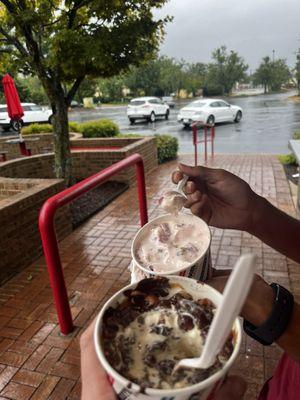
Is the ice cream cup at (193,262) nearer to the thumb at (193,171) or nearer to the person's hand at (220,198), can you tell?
the person's hand at (220,198)

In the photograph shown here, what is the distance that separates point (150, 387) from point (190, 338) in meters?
0.14

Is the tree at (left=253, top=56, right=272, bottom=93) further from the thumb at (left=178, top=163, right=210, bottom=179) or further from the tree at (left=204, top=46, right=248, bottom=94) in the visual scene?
the thumb at (left=178, top=163, right=210, bottom=179)

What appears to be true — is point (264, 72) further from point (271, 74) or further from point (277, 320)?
point (277, 320)

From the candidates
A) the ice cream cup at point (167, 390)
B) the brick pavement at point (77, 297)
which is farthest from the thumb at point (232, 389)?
the brick pavement at point (77, 297)

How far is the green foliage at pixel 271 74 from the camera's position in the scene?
5444 centimetres

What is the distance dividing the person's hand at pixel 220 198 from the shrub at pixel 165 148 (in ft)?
22.8

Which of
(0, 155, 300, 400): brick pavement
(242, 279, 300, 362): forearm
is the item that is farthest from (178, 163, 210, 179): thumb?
(0, 155, 300, 400): brick pavement

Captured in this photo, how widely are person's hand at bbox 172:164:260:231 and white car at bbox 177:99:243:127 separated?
47.7 ft

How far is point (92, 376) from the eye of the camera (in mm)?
757

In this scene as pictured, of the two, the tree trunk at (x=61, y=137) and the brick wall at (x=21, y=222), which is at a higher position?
the tree trunk at (x=61, y=137)

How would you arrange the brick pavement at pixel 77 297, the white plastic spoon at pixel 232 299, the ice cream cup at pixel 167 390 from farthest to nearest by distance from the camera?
the brick pavement at pixel 77 297 < the ice cream cup at pixel 167 390 < the white plastic spoon at pixel 232 299

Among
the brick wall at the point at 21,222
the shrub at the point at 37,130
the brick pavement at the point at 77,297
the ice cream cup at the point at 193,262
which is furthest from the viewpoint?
the shrub at the point at 37,130

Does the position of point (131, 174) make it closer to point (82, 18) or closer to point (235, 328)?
point (82, 18)

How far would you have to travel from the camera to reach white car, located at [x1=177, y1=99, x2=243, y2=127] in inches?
636
